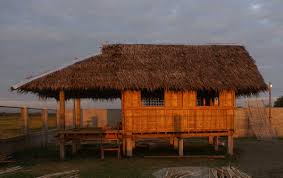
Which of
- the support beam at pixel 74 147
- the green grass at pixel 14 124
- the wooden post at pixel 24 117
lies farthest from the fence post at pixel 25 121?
the support beam at pixel 74 147

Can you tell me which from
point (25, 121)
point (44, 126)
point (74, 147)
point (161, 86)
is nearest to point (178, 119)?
point (161, 86)

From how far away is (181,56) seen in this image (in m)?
20.2

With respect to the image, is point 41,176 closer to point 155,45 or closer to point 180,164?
point 180,164

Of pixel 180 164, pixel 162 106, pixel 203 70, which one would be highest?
pixel 203 70

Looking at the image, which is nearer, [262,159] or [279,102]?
[262,159]

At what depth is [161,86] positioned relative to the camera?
1819 centimetres

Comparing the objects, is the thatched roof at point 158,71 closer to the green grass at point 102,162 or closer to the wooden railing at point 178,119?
the wooden railing at point 178,119

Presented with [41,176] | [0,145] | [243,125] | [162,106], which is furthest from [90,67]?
[243,125]

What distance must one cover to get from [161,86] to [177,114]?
1.38 metres

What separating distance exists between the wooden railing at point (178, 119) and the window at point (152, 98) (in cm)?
111

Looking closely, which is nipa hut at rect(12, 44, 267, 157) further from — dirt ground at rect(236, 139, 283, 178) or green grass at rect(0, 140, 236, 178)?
dirt ground at rect(236, 139, 283, 178)

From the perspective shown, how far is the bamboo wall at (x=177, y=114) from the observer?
61.1ft

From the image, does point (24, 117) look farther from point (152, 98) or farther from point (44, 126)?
point (152, 98)

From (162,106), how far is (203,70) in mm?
2189
